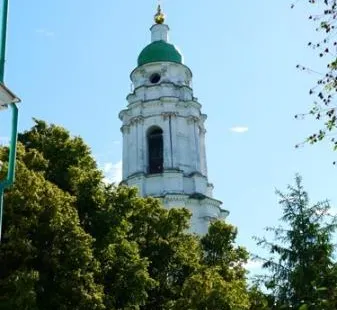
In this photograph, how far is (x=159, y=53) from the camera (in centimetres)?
3622

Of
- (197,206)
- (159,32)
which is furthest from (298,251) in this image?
(159,32)

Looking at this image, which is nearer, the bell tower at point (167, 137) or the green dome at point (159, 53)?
the bell tower at point (167, 137)

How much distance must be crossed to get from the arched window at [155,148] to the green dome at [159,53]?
4103 millimetres

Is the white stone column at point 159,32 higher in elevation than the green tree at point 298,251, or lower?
higher

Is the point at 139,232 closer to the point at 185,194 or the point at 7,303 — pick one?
the point at 7,303

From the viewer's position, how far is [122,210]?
742 inches

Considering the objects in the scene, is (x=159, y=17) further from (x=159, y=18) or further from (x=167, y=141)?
(x=167, y=141)

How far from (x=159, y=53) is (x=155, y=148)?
550cm

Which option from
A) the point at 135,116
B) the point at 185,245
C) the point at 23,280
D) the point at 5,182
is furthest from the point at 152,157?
the point at 5,182

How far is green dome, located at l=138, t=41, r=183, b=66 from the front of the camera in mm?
36156

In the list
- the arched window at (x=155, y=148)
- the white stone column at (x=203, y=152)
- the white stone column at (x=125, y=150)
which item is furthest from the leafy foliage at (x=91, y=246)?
the white stone column at (x=203, y=152)

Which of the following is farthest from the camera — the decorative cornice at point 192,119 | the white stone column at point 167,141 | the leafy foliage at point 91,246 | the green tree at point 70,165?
the decorative cornice at point 192,119

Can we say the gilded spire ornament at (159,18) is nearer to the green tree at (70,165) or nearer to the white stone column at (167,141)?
the white stone column at (167,141)

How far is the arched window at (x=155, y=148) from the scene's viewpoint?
112 ft
